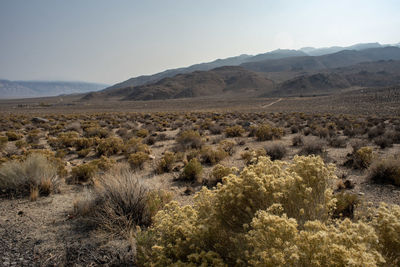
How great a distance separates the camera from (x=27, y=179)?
6.00m

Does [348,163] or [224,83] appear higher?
[224,83]

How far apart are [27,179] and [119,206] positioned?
11.5ft

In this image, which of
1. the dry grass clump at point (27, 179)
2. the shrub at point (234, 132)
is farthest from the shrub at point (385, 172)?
the dry grass clump at point (27, 179)

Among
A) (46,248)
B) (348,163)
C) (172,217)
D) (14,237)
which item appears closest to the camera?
(172,217)

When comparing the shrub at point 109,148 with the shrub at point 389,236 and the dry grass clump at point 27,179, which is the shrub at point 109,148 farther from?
the shrub at point 389,236

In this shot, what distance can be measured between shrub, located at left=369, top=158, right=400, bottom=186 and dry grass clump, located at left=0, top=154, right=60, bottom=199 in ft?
30.2

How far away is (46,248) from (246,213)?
11.5 feet

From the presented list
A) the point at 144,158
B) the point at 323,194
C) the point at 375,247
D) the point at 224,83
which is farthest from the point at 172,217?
the point at 224,83

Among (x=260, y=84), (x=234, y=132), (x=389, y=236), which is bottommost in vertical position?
(x=234, y=132)

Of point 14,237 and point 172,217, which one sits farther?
point 14,237

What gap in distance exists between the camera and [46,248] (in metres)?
3.76

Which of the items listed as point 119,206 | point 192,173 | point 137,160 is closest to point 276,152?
point 192,173

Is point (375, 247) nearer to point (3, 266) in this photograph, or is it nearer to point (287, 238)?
point (287, 238)

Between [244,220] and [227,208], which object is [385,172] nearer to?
[244,220]
